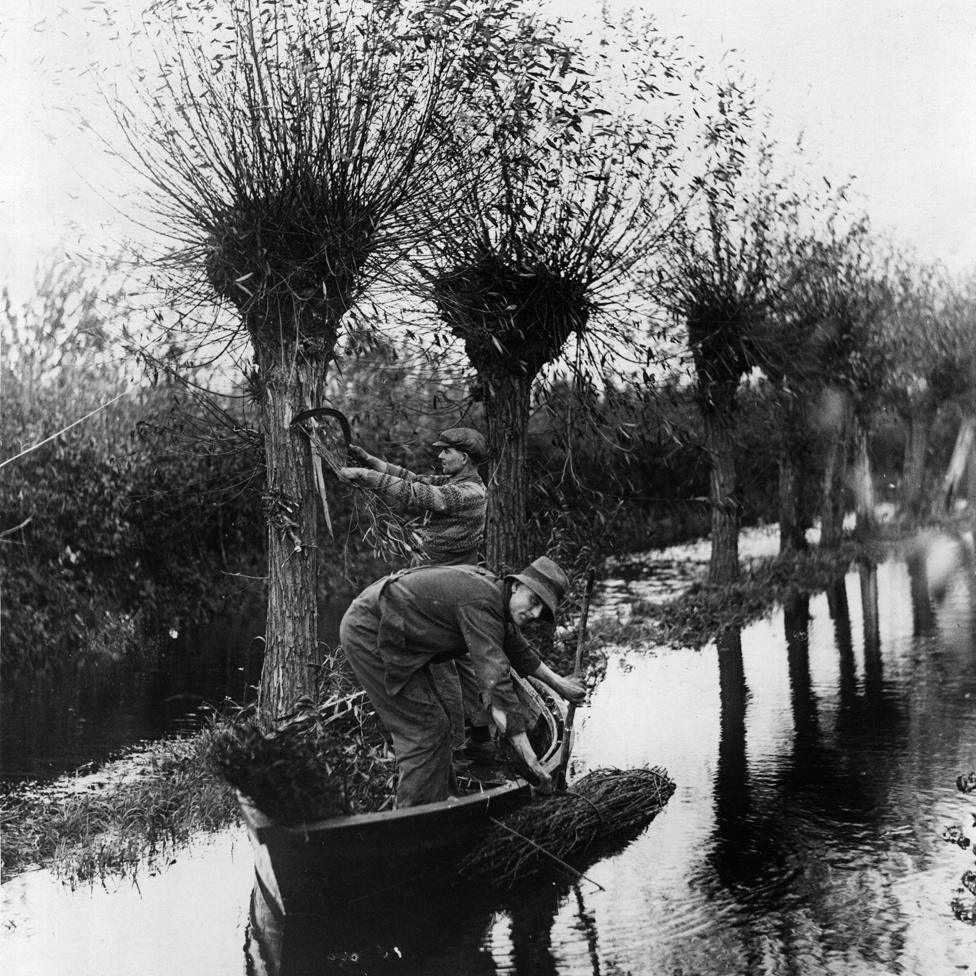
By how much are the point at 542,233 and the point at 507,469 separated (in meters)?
2.31

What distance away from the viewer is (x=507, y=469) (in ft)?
37.7

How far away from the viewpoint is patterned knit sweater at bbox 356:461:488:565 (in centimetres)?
762

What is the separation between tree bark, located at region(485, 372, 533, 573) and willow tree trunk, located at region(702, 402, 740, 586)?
728cm

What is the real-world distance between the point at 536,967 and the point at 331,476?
4.60 meters

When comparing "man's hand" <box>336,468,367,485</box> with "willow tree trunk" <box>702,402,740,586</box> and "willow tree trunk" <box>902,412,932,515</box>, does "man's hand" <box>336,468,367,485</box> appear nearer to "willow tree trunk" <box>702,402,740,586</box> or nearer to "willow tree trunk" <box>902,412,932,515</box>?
"willow tree trunk" <box>702,402,740,586</box>

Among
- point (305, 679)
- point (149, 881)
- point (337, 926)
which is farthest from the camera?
point (305, 679)

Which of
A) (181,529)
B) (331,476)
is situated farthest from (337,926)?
(181,529)

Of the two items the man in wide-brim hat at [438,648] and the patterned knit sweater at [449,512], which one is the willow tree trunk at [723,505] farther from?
the man in wide-brim hat at [438,648]

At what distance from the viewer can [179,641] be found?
1430 cm

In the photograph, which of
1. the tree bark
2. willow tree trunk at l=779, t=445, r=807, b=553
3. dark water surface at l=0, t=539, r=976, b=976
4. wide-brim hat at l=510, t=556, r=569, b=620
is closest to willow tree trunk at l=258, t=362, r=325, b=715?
dark water surface at l=0, t=539, r=976, b=976

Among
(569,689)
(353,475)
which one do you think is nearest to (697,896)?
(569,689)

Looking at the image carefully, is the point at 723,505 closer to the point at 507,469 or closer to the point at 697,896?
the point at 507,469

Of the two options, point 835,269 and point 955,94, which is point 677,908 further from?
point 835,269

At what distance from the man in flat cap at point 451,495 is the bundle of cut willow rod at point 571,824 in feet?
5.61
